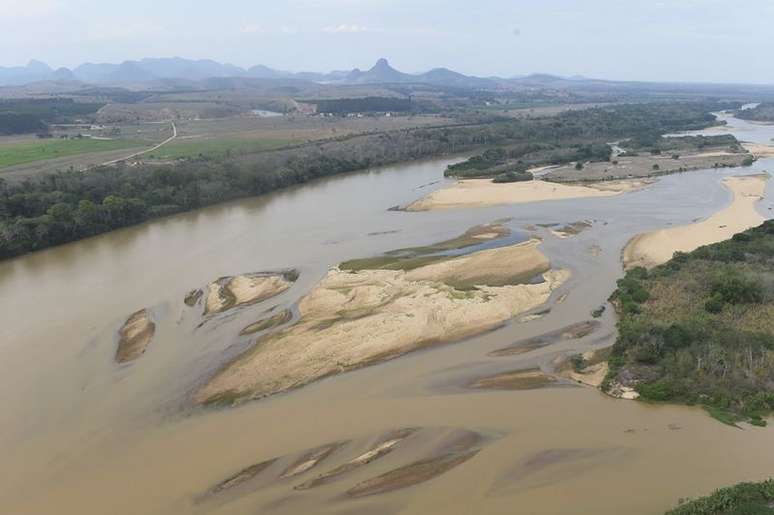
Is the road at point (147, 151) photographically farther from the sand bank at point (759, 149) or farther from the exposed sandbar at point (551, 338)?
the sand bank at point (759, 149)

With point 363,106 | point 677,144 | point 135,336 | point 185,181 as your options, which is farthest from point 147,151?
point 363,106

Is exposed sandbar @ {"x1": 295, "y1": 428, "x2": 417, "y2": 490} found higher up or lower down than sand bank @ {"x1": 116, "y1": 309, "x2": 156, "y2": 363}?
lower down

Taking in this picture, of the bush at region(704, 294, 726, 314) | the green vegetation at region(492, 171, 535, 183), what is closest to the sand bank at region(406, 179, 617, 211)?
the green vegetation at region(492, 171, 535, 183)

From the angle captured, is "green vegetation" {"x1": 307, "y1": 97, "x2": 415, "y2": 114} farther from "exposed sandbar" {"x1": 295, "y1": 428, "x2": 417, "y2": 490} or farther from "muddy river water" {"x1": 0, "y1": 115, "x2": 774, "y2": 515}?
"exposed sandbar" {"x1": 295, "y1": 428, "x2": 417, "y2": 490}

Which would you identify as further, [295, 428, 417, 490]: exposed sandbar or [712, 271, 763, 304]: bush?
[712, 271, 763, 304]: bush

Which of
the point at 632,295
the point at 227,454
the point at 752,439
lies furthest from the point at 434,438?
the point at 632,295

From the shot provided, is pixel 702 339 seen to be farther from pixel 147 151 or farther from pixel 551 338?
pixel 147 151
